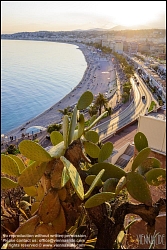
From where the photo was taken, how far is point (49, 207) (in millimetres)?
781

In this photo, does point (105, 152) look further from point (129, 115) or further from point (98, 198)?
point (129, 115)

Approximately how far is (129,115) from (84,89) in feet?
24.5

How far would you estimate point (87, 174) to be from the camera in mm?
916

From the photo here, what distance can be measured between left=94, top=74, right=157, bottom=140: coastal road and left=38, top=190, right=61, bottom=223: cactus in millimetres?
3787

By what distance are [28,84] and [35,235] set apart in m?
15.8

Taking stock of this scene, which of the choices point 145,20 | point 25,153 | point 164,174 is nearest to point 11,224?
point 25,153

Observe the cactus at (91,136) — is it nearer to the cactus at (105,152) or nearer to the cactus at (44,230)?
the cactus at (105,152)

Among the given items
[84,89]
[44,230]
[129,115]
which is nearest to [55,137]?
[44,230]

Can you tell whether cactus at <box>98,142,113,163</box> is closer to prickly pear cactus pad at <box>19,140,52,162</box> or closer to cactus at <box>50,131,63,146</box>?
cactus at <box>50,131,63,146</box>

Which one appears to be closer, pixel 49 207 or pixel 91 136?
pixel 49 207

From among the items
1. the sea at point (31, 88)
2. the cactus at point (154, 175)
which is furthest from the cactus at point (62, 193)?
the sea at point (31, 88)

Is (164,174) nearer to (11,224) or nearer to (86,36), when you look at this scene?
(11,224)

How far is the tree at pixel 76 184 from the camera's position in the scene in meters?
0.75

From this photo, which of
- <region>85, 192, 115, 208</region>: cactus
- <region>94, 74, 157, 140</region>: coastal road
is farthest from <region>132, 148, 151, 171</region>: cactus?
<region>94, 74, 157, 140</region>: coastal road
